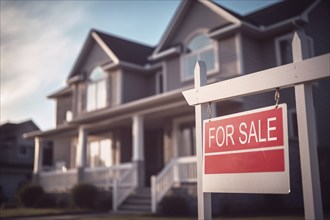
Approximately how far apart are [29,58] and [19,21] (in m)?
1.24

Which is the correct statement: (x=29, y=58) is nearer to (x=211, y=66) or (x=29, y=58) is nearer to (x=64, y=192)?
(x=211, y=66)

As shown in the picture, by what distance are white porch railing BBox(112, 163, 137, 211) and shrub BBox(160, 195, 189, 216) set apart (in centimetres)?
276

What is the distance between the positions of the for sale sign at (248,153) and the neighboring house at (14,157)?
2869 centimetres

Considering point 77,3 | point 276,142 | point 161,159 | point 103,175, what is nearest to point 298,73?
point 276,142

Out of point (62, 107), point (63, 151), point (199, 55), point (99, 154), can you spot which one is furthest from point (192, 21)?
point (63, 151)

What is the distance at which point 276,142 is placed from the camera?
290 cm

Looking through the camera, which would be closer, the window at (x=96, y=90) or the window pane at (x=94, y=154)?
the window at (x=96, y=90)

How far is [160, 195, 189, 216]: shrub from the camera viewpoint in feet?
34.1

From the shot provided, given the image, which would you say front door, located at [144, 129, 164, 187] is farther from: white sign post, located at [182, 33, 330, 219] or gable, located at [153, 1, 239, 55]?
white sign post, located at [182, 33, 330, 219]

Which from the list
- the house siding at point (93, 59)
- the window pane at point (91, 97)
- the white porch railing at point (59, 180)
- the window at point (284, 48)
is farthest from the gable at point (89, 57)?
the window at point (284, 48)

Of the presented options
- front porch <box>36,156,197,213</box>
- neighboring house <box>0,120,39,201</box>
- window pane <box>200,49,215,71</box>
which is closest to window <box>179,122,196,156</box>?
front porch <box>36,156,197,213</box>

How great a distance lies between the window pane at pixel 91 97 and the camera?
60.7ft

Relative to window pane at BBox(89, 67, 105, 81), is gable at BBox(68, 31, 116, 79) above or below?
above

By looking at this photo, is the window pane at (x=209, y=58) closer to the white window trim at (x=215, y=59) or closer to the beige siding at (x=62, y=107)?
the white window trim at (x=215, y=59)
